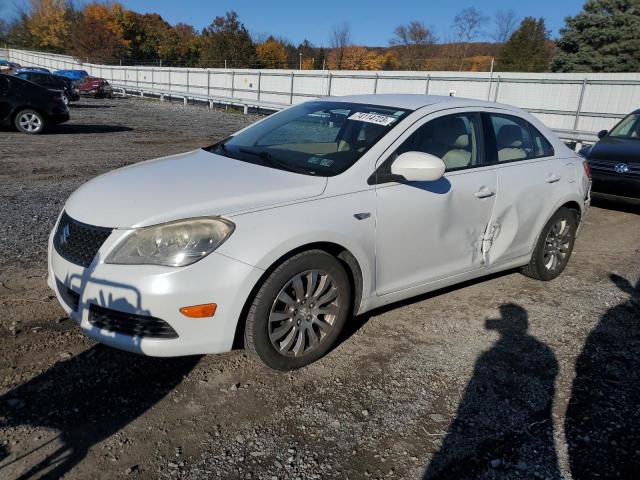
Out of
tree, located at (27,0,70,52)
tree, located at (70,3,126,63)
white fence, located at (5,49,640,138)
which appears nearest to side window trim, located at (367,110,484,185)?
white fence, located at (5,49,640,138)

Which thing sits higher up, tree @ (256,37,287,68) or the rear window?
tree @ (256,37,287,68)

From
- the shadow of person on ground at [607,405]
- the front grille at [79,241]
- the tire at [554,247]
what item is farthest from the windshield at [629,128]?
the front grille at [79,241]

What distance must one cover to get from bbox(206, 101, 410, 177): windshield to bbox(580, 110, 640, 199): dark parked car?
511 centimetres

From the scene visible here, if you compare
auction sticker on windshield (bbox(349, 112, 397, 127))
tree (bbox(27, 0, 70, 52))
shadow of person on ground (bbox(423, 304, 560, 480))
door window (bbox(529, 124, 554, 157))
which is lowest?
shadow of person on ground (bbox(423, 304, 560, 480))

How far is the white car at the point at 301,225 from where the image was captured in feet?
9.27

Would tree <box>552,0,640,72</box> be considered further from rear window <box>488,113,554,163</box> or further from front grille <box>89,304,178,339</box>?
front grille <box>89,304,178,339</box>

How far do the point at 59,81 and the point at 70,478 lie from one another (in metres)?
25.3

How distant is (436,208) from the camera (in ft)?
12.1

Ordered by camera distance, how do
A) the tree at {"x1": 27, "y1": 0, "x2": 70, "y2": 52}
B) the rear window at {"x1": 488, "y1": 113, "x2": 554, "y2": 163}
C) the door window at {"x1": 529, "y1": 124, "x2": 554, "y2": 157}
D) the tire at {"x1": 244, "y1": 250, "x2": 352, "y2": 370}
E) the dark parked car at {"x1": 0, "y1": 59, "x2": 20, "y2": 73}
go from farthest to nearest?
the tree at {"x1": 27, "y1": 0, "x2": 70, "y2": 52} → the dark parked car at {"x1": 0, "y1": 59, "x2": 20, "y2": 73} → the door window at {"x1": 529, "y1": 124, "x2": 554, "y2": 157} → the rear window at {"x1": 488, "y1": 113, "x2": 554, "y2": 163} → the tire at {"x1": 244, "y1": 250, "x2": 352, "y2": 370}

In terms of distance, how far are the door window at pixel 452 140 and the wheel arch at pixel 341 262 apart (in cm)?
88

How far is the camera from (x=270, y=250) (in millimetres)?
2889

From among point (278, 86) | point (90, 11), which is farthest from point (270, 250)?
point (90, 11)

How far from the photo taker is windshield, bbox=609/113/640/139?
8336 mm

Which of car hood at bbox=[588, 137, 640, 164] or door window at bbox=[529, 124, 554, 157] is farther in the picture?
car hood at bbox=[588, 137, 640, 164]
